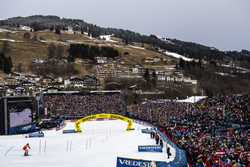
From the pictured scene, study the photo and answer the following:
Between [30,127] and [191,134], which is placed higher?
[191,134]

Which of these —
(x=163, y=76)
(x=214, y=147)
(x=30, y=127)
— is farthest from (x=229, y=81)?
(x=214, y=147)

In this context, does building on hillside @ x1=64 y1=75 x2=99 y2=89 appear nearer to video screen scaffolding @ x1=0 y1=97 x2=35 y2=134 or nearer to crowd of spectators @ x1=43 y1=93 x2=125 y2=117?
crowd of spectators @ x1=43 y1=93 x2=125 y2=117

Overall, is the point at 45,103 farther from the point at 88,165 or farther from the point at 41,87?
the point at 88,165

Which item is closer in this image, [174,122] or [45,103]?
[174,122]

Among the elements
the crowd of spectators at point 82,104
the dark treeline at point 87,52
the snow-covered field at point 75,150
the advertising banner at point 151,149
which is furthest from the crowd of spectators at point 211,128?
the dark treeline at point 87,52

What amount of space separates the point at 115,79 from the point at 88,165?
115m

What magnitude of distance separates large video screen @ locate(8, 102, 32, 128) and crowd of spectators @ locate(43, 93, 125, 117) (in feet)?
64.7

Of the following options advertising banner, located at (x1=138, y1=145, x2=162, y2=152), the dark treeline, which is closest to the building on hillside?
the dark treeline

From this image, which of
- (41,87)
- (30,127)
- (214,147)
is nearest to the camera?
(214,147)

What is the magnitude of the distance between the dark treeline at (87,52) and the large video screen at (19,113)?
4028 inches

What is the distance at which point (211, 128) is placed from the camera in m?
38.0

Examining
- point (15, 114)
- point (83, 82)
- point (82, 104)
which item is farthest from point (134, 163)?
point (83, 82)

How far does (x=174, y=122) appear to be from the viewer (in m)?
50.0

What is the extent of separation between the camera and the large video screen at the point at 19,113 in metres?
52.9
